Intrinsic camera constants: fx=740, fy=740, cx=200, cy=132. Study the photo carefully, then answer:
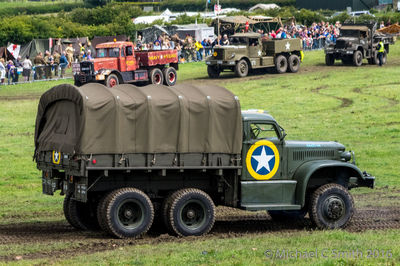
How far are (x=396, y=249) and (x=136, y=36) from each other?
46892 millimetres

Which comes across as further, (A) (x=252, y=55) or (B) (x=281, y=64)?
(B) (x=281, y=64)

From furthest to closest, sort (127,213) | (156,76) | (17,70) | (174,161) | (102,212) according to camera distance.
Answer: (17,70)
(156,76)
(174,161)
(127,213)
(102,212)

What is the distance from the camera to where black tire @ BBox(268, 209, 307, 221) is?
598 inches

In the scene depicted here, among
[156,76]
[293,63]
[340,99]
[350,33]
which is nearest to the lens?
[340,99]

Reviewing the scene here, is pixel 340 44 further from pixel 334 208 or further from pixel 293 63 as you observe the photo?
pixel 334 208

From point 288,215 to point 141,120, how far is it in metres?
4.06

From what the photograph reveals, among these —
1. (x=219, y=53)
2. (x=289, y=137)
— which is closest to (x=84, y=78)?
(x=219, y=53)

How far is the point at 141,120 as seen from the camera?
43.2 feet

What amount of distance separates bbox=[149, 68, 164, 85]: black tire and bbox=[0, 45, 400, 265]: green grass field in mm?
2980

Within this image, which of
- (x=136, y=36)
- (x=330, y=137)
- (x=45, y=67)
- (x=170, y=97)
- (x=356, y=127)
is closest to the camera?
(x=170, y=97)

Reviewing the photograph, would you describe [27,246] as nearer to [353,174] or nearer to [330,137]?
[353,174]

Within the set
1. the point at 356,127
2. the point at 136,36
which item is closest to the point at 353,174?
the point at 356,127

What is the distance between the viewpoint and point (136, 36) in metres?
56.7

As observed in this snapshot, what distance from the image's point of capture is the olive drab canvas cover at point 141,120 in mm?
12883
